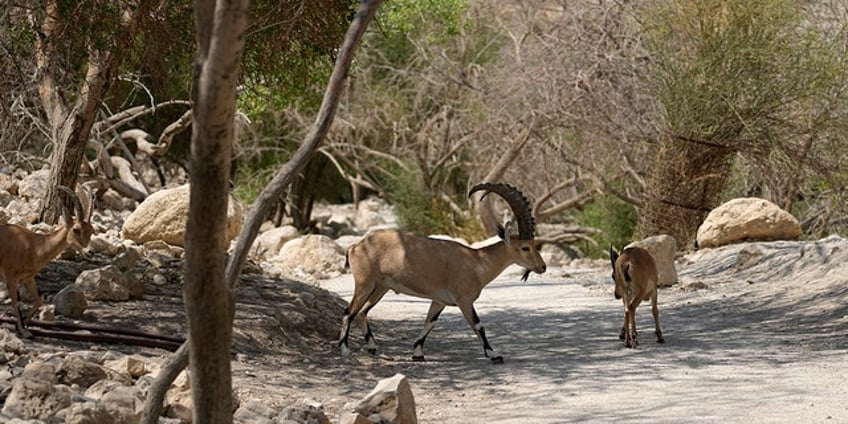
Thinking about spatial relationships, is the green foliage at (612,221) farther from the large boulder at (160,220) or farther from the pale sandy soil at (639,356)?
the large boulder at (160,220)

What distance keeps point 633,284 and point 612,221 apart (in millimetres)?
17550

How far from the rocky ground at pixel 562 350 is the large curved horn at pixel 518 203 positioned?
1198 mm

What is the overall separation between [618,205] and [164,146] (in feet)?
42.2

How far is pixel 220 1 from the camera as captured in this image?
5242 millimetres

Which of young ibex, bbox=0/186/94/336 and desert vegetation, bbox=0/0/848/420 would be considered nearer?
young ibex, bbox=0/186/94/336

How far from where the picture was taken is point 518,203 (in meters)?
12.2

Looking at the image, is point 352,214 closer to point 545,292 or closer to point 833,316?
point 545,292

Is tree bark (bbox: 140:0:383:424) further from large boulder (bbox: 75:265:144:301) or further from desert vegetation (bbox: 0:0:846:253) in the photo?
large boulder (bbox: 75:265:144:301)

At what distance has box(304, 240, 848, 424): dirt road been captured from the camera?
8.89 metres

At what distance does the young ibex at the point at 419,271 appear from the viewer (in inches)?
471

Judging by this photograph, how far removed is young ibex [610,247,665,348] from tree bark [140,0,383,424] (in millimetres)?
5398

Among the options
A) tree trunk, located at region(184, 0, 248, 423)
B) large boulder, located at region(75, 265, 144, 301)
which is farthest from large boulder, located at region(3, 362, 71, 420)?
large boulder, located at region(75, 265, 144, 301)

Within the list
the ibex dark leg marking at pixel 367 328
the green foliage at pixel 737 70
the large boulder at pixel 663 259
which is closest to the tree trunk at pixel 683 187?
the green foliage at pixel 737 70

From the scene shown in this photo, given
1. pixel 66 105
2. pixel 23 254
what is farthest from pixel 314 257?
pixel 23 254
